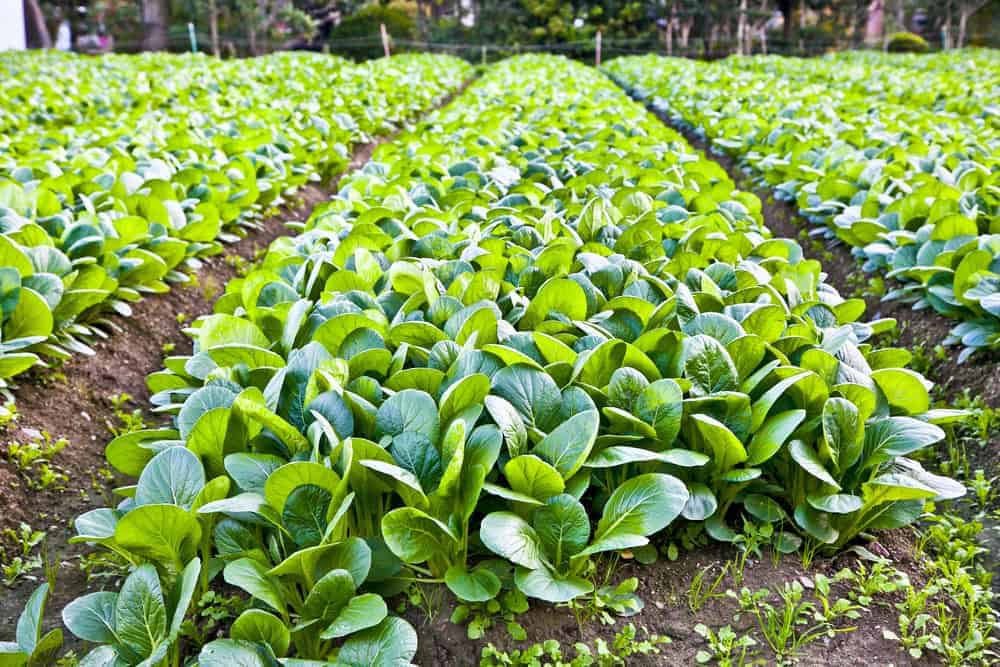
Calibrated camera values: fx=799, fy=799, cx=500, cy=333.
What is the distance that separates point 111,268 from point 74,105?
310 inches

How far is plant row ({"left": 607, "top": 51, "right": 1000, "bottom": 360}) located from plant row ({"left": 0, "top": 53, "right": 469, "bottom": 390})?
160 inches

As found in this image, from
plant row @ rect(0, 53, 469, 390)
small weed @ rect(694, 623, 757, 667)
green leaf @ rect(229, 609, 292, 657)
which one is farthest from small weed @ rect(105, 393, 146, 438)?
small weed @ rect(694, 623, 757, 667)

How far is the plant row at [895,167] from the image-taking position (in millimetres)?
3980

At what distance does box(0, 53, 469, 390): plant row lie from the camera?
11.9ft

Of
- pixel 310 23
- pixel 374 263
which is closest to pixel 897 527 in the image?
pixel 374 263

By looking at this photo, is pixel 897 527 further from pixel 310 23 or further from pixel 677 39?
pixel 677 39

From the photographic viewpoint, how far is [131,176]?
199 inches

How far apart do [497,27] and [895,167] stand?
30434 mm

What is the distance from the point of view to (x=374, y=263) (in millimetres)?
3418

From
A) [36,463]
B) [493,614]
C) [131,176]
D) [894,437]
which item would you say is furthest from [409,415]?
[131,176]

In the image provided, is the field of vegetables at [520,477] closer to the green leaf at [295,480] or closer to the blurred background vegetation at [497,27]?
the green leaf at [295,480]

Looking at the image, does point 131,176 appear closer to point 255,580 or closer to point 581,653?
point 255,580

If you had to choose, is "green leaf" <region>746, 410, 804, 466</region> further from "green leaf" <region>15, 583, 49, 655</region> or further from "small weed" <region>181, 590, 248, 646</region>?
"green leaf" <region>15, 583, 49, 655</region>

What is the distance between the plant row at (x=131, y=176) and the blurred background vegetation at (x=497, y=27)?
19075 mm
